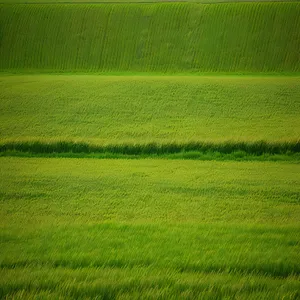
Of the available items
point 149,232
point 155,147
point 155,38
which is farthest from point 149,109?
point 149,232

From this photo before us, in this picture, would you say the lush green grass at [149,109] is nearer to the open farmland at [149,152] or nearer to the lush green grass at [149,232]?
the open farmland at [149,152]

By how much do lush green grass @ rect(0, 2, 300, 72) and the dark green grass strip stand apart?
1705 centimetres

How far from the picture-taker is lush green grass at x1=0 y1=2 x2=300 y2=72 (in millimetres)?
35562

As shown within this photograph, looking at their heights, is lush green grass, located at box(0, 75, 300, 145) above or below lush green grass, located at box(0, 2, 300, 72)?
below

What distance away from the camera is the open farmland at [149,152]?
7.39 meters

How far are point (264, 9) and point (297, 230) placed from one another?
3022cm

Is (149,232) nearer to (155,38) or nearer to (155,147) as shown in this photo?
(155,147)

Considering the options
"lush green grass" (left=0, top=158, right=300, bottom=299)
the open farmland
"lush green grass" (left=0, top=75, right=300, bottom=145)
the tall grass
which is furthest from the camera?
"lush green grass" (left=0, top=75, right=300, bottom=145)

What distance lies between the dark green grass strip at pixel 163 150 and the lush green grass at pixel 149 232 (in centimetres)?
281

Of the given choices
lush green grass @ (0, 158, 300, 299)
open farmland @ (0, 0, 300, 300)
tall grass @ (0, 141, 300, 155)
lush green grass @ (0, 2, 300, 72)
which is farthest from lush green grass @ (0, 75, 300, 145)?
lush green grass @ (0, 2, 300, 72)

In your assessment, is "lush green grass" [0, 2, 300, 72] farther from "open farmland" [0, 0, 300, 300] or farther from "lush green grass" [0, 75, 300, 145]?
"lush green grass" [0, 75, 300, 145]

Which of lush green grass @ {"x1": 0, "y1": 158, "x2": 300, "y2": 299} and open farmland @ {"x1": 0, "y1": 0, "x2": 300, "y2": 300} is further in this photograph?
open farmland @ {"x1": 0, "y1": 0, "x2": 300, "y2": 300}

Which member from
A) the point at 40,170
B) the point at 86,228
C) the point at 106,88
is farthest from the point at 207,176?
the point at 106,88

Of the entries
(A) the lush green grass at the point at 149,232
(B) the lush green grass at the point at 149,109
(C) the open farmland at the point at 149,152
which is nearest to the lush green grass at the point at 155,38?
(C) the open farmland at the point at 149,152
